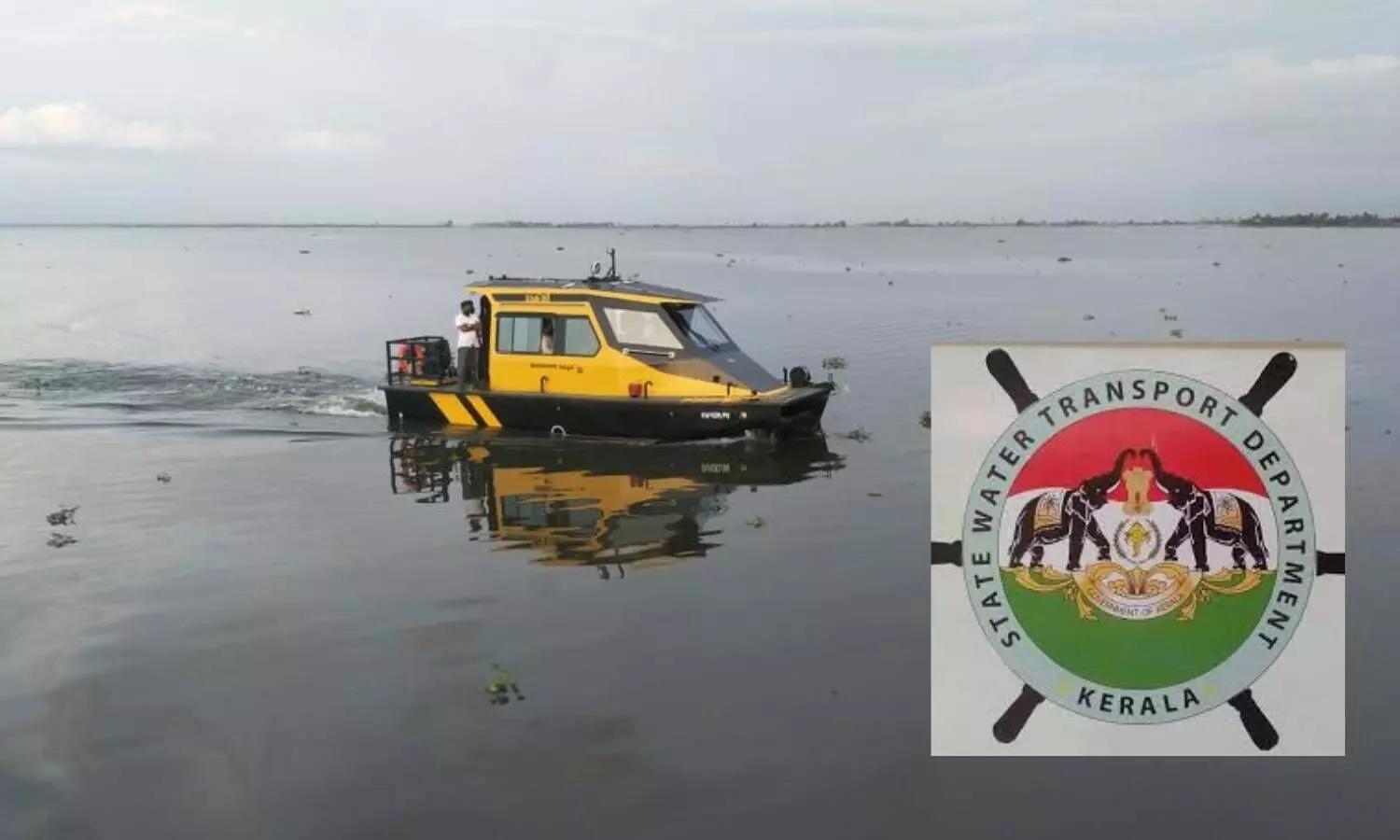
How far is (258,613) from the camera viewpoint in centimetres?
1080

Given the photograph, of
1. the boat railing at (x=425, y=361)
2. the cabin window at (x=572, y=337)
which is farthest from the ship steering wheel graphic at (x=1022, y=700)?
the boat railing at (x=425, y=361)

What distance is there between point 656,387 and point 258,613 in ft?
29.6

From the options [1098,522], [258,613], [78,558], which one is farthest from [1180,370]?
[78,558]

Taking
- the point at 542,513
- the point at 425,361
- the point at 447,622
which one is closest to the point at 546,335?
the point at 425,361

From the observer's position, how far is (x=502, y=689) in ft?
29.4

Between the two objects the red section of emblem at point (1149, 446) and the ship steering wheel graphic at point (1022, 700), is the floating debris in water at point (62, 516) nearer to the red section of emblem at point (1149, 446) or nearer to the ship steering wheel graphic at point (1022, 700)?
the ship steering wheel graphic at point (1022, 700)

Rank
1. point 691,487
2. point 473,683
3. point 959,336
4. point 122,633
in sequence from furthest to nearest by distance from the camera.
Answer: point 959,336, point 691,487, point 122,633, point 473,683

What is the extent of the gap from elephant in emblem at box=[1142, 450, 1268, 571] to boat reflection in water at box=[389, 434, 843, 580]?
9.59m

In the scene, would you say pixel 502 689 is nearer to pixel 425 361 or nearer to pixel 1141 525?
pixel 1141 525

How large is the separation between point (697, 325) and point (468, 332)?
12.5 feet

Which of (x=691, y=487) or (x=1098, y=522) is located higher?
(x=1098, y=522)

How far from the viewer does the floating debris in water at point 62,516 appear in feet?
46.4

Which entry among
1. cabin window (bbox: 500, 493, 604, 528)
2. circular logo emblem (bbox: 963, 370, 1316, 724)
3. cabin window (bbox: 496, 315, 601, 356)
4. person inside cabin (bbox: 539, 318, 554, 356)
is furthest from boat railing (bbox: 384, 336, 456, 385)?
circular logo emblem (bbox: 963, 370, 1316, 724)

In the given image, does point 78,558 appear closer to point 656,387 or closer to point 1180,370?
point 656,387
